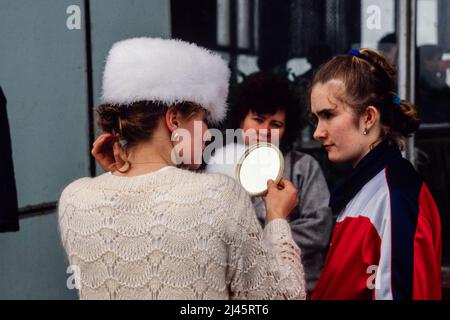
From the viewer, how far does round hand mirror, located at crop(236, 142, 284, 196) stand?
2.29 m

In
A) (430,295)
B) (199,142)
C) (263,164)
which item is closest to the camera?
(199,142)

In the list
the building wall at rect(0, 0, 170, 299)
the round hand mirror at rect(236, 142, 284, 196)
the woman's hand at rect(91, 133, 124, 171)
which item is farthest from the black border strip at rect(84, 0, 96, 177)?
the woman's hand at rect(91, 133, 124, 171)

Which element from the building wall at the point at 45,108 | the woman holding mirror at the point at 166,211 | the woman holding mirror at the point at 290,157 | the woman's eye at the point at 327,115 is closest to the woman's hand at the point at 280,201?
the woman holding mirror at the point at 166,211

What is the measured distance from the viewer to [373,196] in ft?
6.48

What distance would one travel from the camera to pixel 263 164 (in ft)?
7.94

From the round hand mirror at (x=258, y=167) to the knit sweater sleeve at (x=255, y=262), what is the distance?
0.53 m

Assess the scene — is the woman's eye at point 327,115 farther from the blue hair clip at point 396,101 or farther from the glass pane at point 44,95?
the glass pane at point 44,95

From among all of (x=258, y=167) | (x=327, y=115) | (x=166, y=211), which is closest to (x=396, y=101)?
(x=327, y=115)

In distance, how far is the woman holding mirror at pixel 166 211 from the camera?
5.25 ft

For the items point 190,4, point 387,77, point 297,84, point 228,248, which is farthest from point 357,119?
point 190,4

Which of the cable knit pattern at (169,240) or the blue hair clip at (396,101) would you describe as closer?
the cable knit pattern at (169,240)

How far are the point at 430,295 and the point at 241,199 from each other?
25.5 inches

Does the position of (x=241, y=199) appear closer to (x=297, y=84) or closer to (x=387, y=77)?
(x=387, y=77)

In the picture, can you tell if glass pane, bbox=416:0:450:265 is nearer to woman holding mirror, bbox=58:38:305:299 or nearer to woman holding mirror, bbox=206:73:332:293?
woman holding mirror, bbox=206:73:332:293
